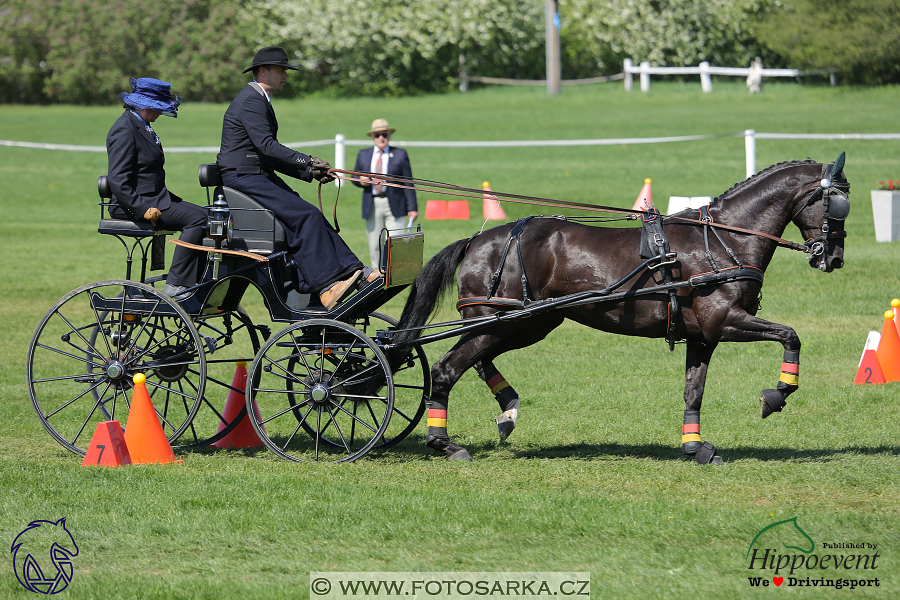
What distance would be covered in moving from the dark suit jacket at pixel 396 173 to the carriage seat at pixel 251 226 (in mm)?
6507

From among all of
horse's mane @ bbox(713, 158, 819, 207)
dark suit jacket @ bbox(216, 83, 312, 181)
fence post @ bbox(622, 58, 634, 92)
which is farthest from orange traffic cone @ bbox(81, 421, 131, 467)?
fence post @ bbox(622, 58, 634, 92)

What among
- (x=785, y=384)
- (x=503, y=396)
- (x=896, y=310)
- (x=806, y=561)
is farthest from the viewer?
(x=896, y=310)

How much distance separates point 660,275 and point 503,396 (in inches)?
56.9

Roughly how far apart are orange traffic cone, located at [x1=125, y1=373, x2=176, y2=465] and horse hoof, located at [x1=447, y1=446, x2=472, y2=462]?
192 centimetres

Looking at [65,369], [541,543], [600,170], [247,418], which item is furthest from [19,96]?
[541,543]

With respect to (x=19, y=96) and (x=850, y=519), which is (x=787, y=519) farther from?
(x=19, y=96)

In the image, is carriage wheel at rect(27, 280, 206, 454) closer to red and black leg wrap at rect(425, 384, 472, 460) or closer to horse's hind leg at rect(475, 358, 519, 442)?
red and black leg wrap at rect(425, 384, 472, 460)

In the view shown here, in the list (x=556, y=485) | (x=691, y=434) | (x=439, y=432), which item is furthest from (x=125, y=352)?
(x=691, y=434)

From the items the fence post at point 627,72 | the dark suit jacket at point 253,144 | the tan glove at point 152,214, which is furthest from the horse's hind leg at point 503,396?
the fence post at point 627,72

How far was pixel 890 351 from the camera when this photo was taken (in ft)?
28.9

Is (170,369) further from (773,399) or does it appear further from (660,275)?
(773,399)

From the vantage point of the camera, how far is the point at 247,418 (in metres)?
7.46

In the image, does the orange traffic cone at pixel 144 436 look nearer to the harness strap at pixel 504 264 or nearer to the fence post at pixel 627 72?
the harness strap at pixel 504 264

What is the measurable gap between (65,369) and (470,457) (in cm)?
500
